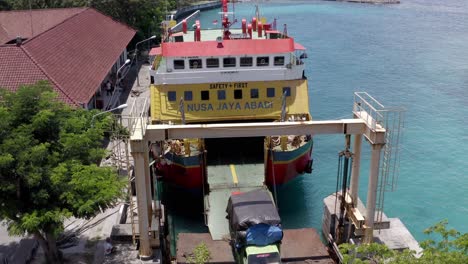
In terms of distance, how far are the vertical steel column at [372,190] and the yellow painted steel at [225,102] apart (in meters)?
8.10

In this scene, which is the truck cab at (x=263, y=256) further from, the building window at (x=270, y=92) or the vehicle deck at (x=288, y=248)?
the building window at (x=270, y=92)

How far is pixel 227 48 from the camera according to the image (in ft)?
80.1

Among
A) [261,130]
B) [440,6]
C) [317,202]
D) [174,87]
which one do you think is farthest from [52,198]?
[440,6]

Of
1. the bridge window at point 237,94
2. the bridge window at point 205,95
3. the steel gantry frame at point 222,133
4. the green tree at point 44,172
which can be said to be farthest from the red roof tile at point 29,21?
the steel gantry frame at point 222,133

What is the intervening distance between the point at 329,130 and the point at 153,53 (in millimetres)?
14776

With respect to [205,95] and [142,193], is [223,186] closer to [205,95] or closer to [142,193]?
[205,95]

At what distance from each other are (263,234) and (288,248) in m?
2.12

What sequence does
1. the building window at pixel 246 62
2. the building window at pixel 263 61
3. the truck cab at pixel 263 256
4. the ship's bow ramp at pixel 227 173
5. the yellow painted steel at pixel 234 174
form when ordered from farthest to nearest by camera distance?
1. the building window at pixel 263 61
2. the building window at pixel 246 62
3. the yellow painted steel at pixel 234 174
4. the ship's bow ramp at pixel 227 173
5. the truck cab at pixel 263 256

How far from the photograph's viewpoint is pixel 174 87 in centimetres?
2412

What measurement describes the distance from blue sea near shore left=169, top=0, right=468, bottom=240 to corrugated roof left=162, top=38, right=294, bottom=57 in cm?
716

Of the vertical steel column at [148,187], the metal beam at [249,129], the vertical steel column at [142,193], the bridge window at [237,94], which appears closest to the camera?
the vertical steel column at [142,193]

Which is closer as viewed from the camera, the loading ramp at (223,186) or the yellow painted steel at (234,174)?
the loading ramp at (223,186)

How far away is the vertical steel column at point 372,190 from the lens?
52.9 ft

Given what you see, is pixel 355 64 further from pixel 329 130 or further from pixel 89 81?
pixel 329 130
